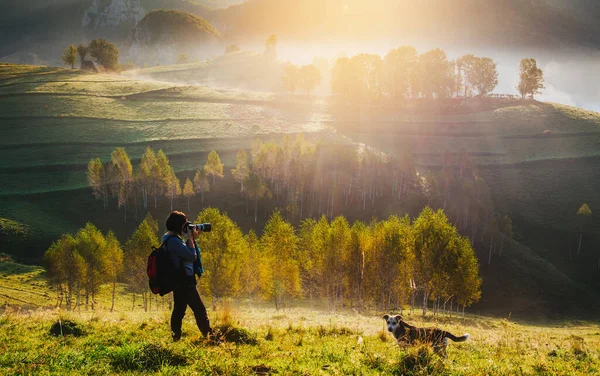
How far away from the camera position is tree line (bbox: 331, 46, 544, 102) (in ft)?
585

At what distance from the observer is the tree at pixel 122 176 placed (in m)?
92.2

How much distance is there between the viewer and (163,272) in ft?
35.6

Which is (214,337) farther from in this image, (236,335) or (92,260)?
(92,260)

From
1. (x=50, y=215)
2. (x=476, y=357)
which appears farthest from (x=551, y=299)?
(x=50, y=215)

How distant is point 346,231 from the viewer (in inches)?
2096

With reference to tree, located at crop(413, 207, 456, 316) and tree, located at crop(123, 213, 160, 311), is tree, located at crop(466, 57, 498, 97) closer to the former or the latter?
tree, located at crop(413, 207, 456, 316)

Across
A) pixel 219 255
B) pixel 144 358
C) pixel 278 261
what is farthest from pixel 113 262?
pixel 144 358

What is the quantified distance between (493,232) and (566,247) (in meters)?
22.6

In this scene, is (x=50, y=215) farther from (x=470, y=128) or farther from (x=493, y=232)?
(x=470, y=128)

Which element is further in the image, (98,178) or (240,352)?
(98,178)

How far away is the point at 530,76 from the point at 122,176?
7110 inches

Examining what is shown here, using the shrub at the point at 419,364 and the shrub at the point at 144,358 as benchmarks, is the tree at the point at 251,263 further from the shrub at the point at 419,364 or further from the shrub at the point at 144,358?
the shrub at the point at 419,364

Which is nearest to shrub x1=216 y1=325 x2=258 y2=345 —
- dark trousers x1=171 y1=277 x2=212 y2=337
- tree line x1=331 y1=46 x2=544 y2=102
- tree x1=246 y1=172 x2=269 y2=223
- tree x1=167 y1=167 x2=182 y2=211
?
dark trousers x1=171 y1=277 x2=212 y2=337

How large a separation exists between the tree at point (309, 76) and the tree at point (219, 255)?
157 meters
